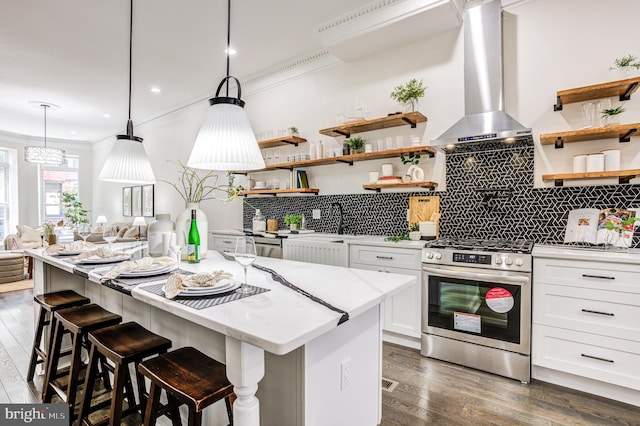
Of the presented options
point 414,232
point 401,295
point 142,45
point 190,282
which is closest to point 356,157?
point 414,232

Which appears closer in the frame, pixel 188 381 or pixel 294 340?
pixel 294 340

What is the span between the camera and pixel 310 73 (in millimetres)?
4328

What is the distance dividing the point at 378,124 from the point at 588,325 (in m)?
2.41

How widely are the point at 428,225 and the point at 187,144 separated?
4676mm

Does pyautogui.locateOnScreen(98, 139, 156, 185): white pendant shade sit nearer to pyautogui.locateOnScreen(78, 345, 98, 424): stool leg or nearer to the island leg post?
pyautogui.locateOnScreen(78, 345, 98, 424): stool leg

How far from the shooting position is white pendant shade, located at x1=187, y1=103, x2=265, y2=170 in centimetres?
158

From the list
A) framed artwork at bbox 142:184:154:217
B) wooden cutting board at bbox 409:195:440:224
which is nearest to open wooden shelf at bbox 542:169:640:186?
wooden cutting board at bbox 409:195:440:224

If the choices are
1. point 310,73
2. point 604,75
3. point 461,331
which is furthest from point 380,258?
point 310,73

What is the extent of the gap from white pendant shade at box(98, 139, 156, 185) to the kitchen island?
659 millimetres

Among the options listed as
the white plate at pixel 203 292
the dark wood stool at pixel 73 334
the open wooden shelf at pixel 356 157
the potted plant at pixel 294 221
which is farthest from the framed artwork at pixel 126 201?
the white plate at pixel 203 292

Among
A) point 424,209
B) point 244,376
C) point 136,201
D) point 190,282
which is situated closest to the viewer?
point 244,376

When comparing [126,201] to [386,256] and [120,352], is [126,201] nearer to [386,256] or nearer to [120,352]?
[386,256]

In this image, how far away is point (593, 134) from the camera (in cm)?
246

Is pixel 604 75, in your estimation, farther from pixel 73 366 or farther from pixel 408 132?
pixel 73 366
